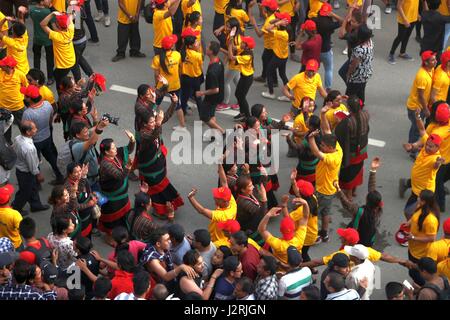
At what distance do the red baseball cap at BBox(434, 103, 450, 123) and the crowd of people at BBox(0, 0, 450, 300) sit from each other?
0.02 m

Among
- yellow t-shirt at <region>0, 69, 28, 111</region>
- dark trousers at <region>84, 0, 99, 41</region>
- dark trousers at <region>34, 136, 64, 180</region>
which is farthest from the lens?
dark trousers at <region>84, 0, 99, 41</region>

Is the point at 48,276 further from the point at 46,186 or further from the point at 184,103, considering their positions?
the point at 184,103

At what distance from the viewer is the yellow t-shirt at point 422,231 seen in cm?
980

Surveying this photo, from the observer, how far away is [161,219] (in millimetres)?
11672

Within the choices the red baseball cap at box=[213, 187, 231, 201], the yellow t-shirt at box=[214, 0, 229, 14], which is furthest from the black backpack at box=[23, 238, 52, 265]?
the yellow t-shirt at box=[214, 0, 229, 14]

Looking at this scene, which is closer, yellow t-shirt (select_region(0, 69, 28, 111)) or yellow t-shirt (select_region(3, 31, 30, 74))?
yellow t-shirt (select_region(0, 69, 28, 111))

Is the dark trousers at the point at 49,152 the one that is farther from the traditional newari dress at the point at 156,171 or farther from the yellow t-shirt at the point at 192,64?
the yellow t-shirt at the point at 192,64

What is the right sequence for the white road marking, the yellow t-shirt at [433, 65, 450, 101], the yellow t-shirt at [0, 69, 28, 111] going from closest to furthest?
the yellow t-shirt at [0, 69, 28, 111]
the yellow t-shirt at [433, 65, 450, 101]
the white road marking

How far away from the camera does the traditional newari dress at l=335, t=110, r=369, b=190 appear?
11.5 metres

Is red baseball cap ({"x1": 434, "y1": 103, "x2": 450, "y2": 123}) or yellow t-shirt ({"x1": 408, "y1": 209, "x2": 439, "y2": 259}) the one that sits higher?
red baseball cap ({"x1": 434, "y1": 103, "x2": 450, "y2": 123})

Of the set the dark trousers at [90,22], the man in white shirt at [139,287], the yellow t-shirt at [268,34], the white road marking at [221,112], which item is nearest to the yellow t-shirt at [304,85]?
the white road marking at [221,112]

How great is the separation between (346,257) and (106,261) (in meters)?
2.48

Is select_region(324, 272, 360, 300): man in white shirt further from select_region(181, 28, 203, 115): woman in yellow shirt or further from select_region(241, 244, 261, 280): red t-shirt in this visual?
select_region(181, 28, 203, 115): woman in yellow shirt

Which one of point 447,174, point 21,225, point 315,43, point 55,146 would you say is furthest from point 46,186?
point 447,174
